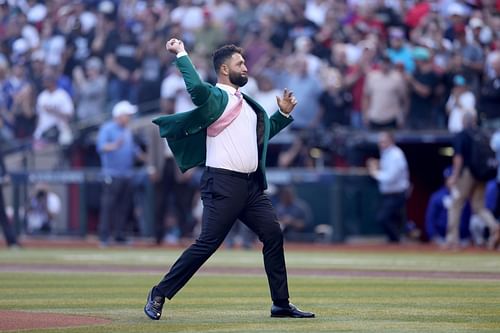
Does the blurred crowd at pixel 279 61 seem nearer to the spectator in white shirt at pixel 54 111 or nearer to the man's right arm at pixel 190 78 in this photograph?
the spectator in white shirt at pixel 54 111

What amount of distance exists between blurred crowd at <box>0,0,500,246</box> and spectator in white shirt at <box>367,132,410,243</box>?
0.75 metres

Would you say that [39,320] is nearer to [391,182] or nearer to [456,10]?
[391,182]

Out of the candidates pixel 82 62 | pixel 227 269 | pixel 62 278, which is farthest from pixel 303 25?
pixel 62 278

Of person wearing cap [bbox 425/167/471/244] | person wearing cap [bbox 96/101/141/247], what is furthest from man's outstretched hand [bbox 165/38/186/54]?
person wearing cap [bbox 425/167/471/244]

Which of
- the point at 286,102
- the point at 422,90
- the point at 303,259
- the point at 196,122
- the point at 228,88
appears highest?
the point at 422,90

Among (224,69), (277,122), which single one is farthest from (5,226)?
(224,69)

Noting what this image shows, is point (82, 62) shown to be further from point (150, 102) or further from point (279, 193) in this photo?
point (279, 193)

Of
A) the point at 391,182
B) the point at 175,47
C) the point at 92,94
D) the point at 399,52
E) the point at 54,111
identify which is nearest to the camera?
the point at 175,47

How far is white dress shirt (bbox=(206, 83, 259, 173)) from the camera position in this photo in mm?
9906

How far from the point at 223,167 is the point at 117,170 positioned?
13819mm

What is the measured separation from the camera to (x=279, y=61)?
24828 millimetres

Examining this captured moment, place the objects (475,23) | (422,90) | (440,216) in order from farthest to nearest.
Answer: (440,216)
(422,90)
(475,23)

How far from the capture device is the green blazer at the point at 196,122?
9.61 metres

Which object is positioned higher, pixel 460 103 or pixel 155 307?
pixel 460 103
